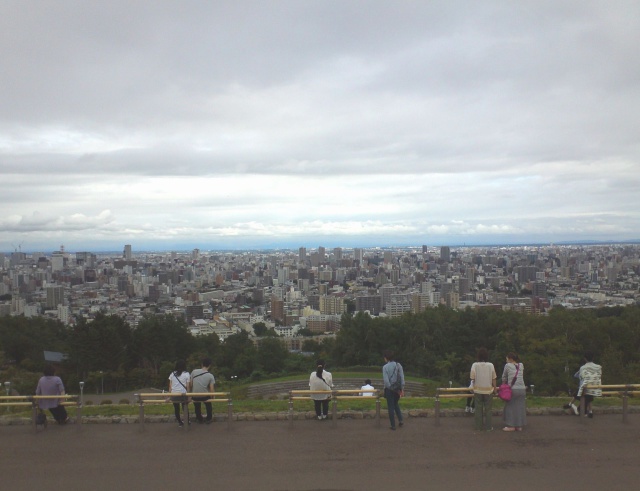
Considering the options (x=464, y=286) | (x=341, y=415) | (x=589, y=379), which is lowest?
(x=464, y=286)

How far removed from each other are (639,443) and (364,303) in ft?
274

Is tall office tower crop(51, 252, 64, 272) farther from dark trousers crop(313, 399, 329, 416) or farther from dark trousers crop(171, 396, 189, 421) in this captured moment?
dark trousers crop(313, 399, 329, 416)

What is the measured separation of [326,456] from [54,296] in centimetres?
7977

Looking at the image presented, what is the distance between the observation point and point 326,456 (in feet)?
19.2

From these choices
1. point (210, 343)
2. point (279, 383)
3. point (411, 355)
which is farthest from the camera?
point (210, 343)

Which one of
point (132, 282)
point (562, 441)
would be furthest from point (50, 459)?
point (132, 282)

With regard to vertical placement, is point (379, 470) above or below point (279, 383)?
above

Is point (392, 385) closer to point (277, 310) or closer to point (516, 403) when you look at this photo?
point (516, 403)

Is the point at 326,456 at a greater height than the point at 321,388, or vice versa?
the point at 321,388

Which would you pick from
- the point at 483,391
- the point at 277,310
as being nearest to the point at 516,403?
the point at 483,391

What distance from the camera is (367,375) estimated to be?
26.7m

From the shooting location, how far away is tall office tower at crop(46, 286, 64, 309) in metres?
73.6

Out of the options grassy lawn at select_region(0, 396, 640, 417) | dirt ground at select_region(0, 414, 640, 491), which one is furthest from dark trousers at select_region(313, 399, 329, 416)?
grassy lawn at select_region(0, 396, 640, 417)

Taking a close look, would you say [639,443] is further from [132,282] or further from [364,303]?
[132,282]
